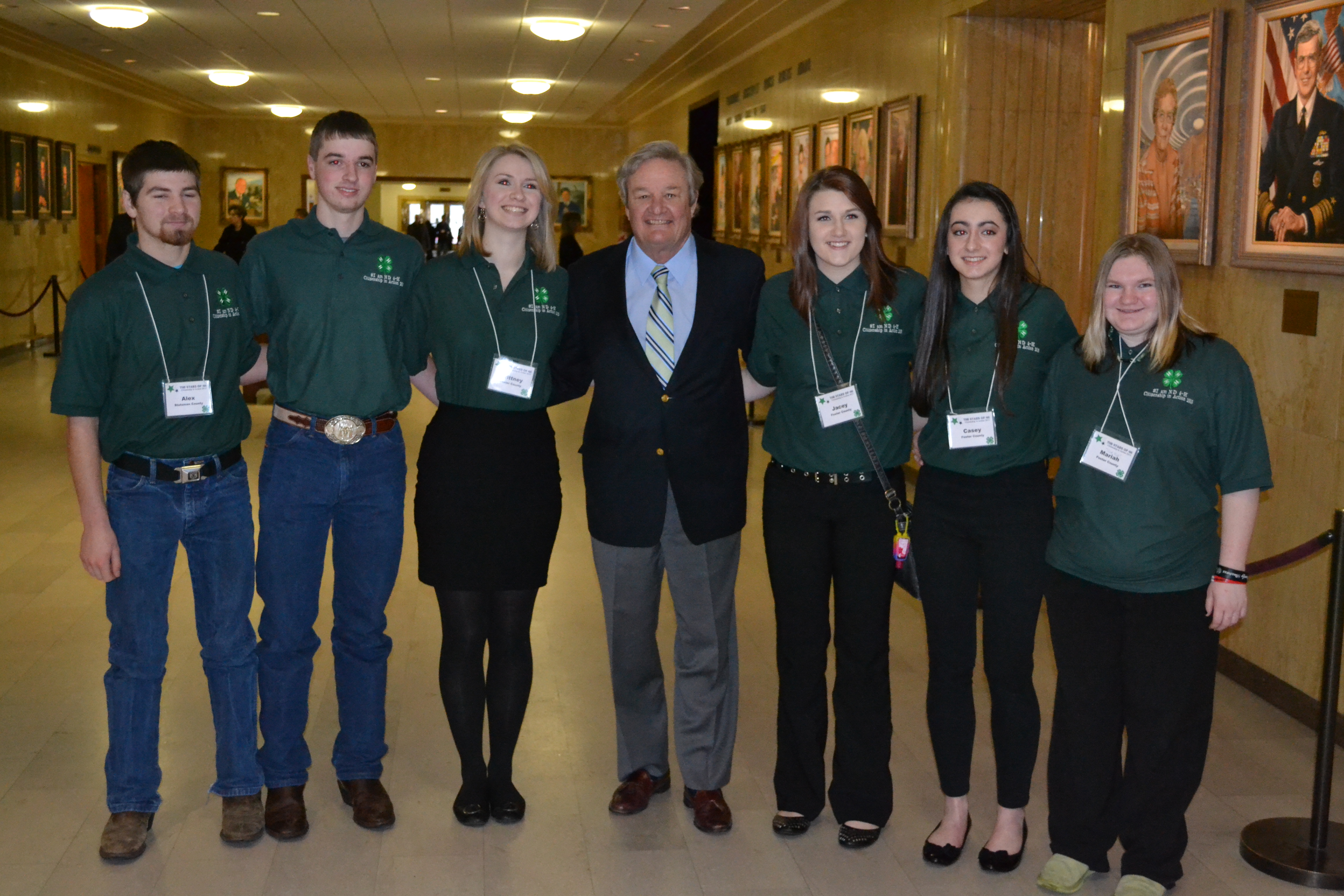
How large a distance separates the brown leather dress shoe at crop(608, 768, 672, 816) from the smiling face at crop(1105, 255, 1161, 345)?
→ 1911 millimetres

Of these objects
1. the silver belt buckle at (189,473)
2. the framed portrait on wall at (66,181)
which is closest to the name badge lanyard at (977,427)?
the silver belt buckle at (189,473)

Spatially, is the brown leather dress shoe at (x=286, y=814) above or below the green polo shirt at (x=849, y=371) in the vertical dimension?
below

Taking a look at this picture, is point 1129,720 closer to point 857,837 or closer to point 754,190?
point 857,837

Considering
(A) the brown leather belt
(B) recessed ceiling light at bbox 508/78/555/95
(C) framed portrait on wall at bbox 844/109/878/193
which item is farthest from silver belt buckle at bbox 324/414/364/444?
(B) recessed ceiling light at bbox 508/78/555/95

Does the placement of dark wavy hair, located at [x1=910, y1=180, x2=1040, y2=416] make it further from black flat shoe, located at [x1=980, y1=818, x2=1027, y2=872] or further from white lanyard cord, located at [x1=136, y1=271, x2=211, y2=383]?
white lanyard cord, located at [x1=136, y1=271, x2=211, y2=383]

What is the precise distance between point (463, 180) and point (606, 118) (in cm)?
409

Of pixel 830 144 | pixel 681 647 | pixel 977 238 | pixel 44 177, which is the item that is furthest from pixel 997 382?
pixel 44 177

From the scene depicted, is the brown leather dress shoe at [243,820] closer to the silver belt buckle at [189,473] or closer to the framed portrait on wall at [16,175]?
the silver belt buckle at [189,473]

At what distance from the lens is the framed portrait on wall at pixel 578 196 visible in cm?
2838

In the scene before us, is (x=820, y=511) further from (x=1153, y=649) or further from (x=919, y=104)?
(x=919, y=104)

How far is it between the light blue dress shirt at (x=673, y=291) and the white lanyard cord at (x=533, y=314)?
0.83ft

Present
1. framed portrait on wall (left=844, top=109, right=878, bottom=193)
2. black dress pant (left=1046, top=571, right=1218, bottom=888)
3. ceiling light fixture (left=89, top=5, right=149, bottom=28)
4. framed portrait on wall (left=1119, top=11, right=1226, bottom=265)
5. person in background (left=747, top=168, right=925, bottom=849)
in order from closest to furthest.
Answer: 1. black dress pant (left=1046, top=571, right=1218, bottom=888)
2. person in background (left=747, top=168, right=925, bottom=849)
3. framed portrait on wall (left=1119, top=11, right=1226, bottom=265)
4. framed portrait on wall (left=844, top=109, right=878, bottom=193)
5. ceiling light fixture (left=89, top=5, right=149, bottom=28)

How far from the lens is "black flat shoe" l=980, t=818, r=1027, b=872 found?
11.4 ft

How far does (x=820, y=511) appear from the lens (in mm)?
3387
